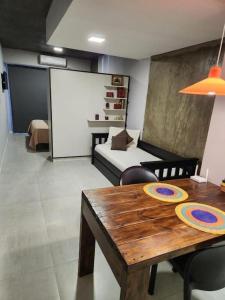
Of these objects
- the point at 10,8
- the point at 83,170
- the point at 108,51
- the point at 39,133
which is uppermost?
the point at 10,8

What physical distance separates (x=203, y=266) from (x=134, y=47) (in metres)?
3.30

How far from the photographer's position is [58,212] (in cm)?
263

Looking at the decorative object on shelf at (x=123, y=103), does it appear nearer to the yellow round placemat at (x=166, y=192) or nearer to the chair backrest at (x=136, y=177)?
the chair backrest at (x=136, y=177)

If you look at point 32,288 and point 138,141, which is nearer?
point 32,288

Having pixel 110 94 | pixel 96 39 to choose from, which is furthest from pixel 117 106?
pixel 96 39

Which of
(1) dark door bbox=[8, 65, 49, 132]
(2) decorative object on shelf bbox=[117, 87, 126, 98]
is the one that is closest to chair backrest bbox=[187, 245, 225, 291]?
(2) decorative object on shelf bbox=[117, 87, 126, 98]

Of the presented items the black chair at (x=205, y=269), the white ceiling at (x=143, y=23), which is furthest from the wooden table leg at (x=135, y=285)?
the white ceiling at (x=143, y=23)

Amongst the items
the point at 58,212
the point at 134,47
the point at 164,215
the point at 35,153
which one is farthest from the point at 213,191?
the point at 35,153

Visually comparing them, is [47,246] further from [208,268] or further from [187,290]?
[208,268]

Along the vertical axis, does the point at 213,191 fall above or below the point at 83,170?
above

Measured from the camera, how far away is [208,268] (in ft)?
3.29

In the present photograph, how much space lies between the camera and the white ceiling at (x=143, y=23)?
180 centimetres

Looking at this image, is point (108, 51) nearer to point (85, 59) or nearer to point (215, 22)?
point (215, 22)

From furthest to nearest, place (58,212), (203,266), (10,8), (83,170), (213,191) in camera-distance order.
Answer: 1. (83,170)
2. (10,8)
3. (58,212)
4. (213,191)
5. (203,266)
